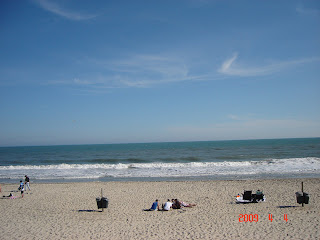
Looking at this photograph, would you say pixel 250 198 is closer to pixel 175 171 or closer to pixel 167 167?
pixel 175 171

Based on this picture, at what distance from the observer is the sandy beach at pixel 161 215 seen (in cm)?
812

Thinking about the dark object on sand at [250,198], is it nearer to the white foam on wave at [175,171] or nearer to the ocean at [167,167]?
the ocean at [167,167]

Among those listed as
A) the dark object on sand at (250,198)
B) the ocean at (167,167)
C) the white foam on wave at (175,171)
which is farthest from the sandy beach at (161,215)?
the white foam on wave at (175,171)

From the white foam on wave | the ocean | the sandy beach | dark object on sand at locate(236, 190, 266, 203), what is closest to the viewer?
the sandy beach

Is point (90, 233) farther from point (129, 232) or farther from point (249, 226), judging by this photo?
point (249, 226)

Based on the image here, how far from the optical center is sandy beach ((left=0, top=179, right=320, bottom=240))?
26.6 ft

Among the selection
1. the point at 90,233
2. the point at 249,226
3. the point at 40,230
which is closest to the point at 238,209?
the point at 249,226

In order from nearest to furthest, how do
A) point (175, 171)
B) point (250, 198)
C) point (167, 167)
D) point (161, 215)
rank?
point (161, 215)
point (250, 198)
point (175, 171)
point (167, 167)

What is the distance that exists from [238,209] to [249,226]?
236cm

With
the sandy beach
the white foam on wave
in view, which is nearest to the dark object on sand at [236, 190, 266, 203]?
the sandy beach

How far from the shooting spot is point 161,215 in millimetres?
10297

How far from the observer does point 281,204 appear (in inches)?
448

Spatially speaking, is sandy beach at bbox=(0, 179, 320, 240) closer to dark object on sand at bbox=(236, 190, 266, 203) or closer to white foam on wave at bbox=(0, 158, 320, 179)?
dark object on sand at bbox=(236, 190, 266, 203)

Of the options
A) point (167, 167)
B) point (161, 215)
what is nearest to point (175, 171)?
point (167, 167)
